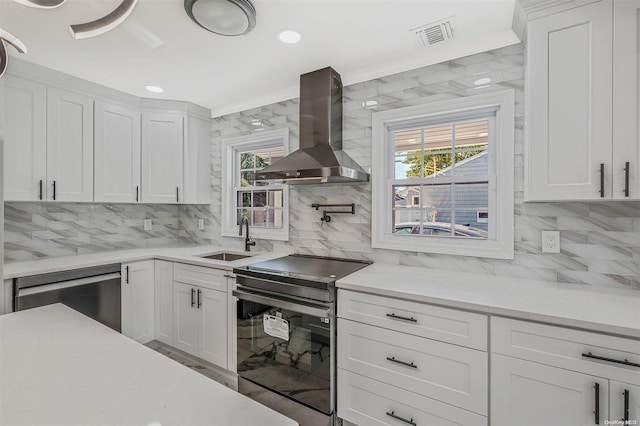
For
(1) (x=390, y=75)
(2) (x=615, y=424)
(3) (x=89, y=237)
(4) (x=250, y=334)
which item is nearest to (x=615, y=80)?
(1) (x=390, y=75)

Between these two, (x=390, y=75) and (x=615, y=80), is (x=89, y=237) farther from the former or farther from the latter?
(x=615, y=80)

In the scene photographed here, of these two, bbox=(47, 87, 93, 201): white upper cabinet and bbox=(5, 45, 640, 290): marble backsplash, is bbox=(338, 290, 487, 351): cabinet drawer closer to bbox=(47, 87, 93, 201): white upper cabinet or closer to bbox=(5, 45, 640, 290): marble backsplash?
bbox=(5, 45, 640, 290): marble backsplash

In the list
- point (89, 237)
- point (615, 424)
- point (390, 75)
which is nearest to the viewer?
point (615, 424)

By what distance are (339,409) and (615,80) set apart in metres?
2.35

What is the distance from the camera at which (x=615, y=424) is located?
1.23m

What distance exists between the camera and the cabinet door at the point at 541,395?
1.26 metres

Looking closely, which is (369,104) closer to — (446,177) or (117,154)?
(446,177)

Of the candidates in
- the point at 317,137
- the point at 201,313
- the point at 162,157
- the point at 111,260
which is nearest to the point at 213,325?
the point at 201,313

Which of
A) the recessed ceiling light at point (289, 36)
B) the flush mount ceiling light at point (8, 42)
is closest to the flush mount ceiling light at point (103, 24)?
the flush mount ceiling light at point (8, 42)

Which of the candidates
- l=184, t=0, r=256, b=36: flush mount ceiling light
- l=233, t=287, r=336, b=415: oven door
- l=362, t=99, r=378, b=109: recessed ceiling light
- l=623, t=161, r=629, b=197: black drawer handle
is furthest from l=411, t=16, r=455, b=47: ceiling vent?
l=233, t=287, r=336, b=415: oven door

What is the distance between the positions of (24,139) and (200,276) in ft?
5.81

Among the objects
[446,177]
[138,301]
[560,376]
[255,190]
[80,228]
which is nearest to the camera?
[560,376]

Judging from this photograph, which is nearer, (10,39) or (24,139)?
(10,39)

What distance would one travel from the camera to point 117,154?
2.96 metres
